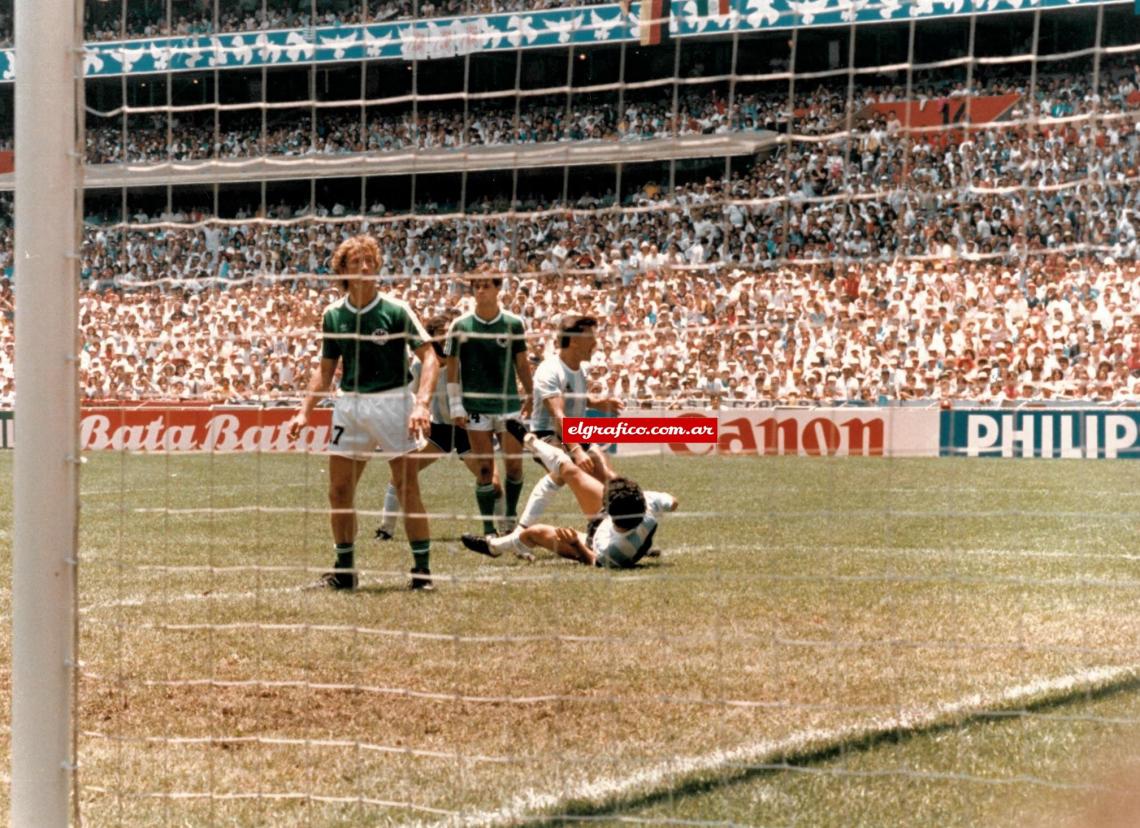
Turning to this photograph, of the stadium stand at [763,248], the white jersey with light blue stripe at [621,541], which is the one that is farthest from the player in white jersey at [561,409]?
the stadium stand at [763,248]

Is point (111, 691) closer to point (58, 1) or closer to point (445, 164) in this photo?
point (445, 164)

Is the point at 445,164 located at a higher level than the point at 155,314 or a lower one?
higher

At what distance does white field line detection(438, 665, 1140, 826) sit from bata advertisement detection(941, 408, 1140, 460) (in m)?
12.9

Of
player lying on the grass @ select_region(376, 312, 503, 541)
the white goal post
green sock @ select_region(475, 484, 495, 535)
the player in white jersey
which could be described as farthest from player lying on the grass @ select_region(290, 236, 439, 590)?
the white goal post

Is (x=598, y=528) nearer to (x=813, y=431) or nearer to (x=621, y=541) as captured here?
(x=621, y=541)

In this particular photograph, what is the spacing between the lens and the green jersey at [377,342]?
297 inches

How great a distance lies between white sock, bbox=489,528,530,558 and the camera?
8.83m

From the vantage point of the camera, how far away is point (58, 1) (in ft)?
11.3

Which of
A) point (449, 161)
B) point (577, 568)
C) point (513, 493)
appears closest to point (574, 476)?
point (577, 568)

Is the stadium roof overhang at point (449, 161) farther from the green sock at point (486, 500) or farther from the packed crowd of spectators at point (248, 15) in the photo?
the green sock at point (486, 500)

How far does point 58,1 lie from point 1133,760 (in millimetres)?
3683

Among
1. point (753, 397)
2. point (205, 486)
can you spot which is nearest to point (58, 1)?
point (753, 397)

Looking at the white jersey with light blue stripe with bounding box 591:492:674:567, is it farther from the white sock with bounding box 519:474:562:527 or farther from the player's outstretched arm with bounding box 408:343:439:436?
the player's outstretched arm with bounding box 408:343:439:436

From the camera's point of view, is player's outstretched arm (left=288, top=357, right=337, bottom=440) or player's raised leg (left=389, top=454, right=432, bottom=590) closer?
player's outstretched arm (left=288, top=357, right=337, bottom=440)
